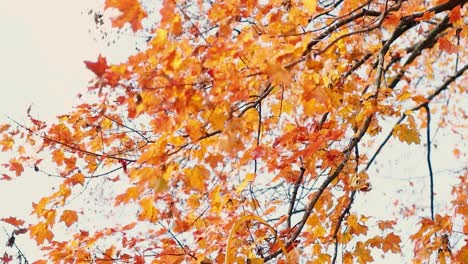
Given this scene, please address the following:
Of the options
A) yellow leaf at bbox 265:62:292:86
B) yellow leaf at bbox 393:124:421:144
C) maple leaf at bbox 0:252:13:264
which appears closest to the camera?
yellow leaf at bbox 265:62:292:86

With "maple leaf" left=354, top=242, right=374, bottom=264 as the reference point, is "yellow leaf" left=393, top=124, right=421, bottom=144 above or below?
above

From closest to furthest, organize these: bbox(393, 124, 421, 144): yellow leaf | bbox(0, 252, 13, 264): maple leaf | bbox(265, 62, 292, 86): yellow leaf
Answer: bbox(265, 62, 292, 86): yellow leaf < bbox(393, 124, 421, 144): yellow leaf < bbox(0, 252, 13, 264): maple leaf

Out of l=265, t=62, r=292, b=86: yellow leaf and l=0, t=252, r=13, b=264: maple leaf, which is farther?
l=0, t=252, r=13, b=264: maple leaf

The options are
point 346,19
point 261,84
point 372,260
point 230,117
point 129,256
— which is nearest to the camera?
point 230,117

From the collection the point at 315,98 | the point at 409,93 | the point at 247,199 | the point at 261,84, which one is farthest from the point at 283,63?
the point at 247,199

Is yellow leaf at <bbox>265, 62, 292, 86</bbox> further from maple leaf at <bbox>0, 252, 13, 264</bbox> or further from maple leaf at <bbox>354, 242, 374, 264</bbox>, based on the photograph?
maple leaf at <bbox>0, 252, 13, 264</bbox>

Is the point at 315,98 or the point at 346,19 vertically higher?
the point at 346,19

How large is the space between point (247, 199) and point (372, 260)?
110cm

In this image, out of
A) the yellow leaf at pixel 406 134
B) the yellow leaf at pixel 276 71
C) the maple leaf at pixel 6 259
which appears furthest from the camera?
the maple leaf at pixel 6 259

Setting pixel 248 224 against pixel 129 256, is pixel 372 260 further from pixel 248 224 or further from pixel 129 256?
pixel 129 256

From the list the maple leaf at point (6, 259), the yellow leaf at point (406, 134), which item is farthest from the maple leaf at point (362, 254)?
the maple leaf at point (6, 259)

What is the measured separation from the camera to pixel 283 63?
97.5 inches

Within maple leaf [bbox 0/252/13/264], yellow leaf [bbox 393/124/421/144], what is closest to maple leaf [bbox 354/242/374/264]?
yellow leaf [bbox 393/124/421/144]

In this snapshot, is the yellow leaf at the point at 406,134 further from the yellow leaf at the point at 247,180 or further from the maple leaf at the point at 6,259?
the maple leaf at the point at 6,259
